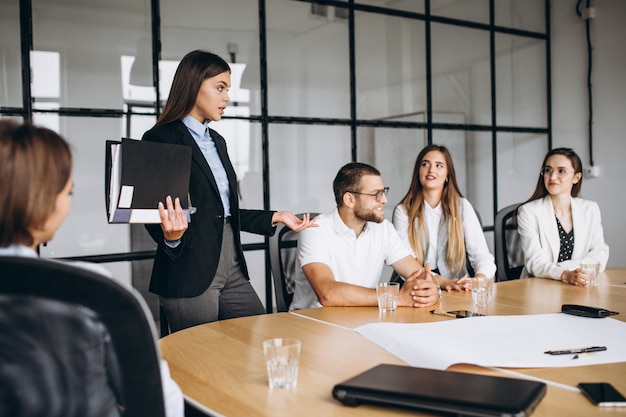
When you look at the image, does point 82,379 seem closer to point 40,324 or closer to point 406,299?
point 40,324

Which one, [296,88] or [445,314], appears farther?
[296,88]

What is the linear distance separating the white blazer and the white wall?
2024mm

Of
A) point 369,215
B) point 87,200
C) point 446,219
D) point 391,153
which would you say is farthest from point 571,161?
point 87,200

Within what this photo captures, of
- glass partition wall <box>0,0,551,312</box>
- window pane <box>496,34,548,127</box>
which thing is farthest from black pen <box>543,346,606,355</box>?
window pane <box>496,34,548,127</box>

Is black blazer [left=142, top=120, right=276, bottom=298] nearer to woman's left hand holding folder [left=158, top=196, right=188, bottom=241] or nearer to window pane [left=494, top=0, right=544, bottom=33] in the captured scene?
woman's left hand holding folder [left=158, top=196, right=188, bottom=241]

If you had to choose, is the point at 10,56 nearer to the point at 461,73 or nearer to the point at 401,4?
the point at 401,4

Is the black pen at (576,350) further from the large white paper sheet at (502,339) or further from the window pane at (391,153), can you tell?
the window pane at (391,153)

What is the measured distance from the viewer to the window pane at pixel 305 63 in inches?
156

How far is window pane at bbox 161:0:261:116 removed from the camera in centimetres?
356

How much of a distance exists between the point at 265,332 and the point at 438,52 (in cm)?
366

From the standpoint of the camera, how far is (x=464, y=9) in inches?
197

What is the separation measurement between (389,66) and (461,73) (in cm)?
77

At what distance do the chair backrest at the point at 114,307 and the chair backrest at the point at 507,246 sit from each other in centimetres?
260

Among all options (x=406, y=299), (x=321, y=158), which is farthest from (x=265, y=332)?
(x=321, y=158)
